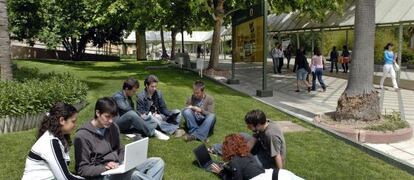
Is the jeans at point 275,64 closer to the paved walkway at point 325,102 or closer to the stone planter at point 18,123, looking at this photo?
the paved walkway at point 325,102

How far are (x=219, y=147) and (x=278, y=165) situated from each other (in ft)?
5.88

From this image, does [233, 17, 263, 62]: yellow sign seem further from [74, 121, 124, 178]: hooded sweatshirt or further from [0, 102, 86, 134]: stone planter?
[74, 121, 124, 178]: hooded sweatshirt

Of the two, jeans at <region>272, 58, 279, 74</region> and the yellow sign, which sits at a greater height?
the yellow sign

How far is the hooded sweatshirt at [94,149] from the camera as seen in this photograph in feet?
17.1

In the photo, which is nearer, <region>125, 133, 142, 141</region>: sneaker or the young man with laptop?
the young man with laptop

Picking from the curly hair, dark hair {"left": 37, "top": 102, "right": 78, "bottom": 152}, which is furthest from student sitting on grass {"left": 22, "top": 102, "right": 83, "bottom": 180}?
the curly hair

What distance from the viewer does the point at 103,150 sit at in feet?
18.0

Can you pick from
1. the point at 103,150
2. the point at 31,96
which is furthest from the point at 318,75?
the point at 103,150

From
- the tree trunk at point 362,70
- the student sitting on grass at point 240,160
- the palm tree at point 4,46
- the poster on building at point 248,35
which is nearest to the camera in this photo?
the student sitting on grass at point 240,160

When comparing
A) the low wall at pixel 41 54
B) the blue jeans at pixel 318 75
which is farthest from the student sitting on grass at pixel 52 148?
the low wall at pixel 41 54

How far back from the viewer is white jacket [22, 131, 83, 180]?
4.50m

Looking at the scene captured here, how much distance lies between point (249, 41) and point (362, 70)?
637 cm

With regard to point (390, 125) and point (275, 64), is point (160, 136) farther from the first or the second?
point (275, 64)

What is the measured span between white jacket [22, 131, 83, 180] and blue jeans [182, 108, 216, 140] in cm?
422
